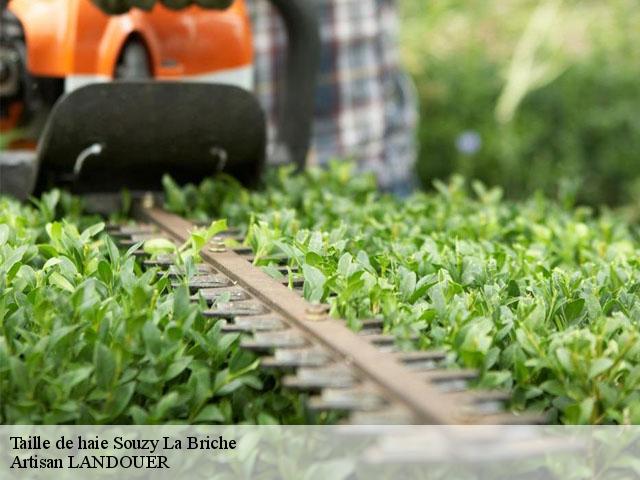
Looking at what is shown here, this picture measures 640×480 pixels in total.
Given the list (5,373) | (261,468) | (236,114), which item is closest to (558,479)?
(261,468)

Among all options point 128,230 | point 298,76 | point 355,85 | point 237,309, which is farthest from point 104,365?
point 355,85

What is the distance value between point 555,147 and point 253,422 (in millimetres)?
5368

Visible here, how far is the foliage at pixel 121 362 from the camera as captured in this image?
1.62 m

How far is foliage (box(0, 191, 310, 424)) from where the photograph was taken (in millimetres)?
1621

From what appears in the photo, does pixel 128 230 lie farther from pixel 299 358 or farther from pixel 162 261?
pixel 299 358

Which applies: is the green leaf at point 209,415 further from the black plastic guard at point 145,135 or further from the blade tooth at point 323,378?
the black plastic guard at point 145,135

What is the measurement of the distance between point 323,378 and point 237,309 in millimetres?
361

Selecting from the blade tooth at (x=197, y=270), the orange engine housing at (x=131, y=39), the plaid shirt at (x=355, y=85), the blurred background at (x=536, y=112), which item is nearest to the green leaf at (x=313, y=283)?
the blade tooth at (x=197, y=270)

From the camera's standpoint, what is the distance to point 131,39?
2762 millimetres

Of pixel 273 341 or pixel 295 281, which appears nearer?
pixel 273 341

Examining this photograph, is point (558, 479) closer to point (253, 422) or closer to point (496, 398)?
point (496, 398)

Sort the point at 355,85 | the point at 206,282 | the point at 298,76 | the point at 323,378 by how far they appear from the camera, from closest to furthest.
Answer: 1. the point at 323,378
2. the point at 206,282
3. the point at 298,76
4. the point at 355,85

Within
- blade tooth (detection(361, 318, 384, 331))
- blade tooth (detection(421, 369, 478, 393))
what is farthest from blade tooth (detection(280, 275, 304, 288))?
blade tooth (detection(421, 369, 478, 393))

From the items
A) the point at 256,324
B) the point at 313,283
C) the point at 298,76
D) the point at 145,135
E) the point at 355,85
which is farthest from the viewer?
the point at 355,85
